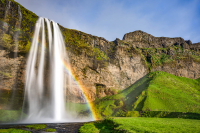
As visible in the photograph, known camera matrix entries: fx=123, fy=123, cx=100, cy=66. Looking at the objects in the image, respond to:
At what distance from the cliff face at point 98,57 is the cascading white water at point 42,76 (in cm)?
280

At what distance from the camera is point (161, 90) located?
2574 inches

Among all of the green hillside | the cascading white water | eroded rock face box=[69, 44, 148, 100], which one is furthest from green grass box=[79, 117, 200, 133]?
eroded rock face box=[69, 44, 148, 100]

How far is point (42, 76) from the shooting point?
2175 inches

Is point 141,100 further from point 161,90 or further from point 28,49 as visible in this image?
point 28,49

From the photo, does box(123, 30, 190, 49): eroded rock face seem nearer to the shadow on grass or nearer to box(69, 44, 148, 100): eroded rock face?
box(69, 44, 148, 100): eroded rock face

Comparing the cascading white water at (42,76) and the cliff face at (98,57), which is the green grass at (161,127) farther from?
the cliff face at (98,57)

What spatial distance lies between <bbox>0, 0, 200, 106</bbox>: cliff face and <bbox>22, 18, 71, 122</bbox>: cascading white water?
2.80 metres

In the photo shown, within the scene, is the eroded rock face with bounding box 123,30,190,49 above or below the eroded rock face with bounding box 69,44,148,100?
above

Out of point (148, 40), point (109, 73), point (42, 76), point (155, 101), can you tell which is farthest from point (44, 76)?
point (148, 40)

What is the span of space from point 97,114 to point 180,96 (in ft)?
136

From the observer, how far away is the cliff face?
163 ft

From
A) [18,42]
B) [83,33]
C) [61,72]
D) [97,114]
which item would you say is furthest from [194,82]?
[18,42]

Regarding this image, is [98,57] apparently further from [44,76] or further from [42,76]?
[42,76]

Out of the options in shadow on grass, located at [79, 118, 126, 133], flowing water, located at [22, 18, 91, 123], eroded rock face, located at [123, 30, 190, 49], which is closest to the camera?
shadow on grass, located at [79, 118, 126, 133]
